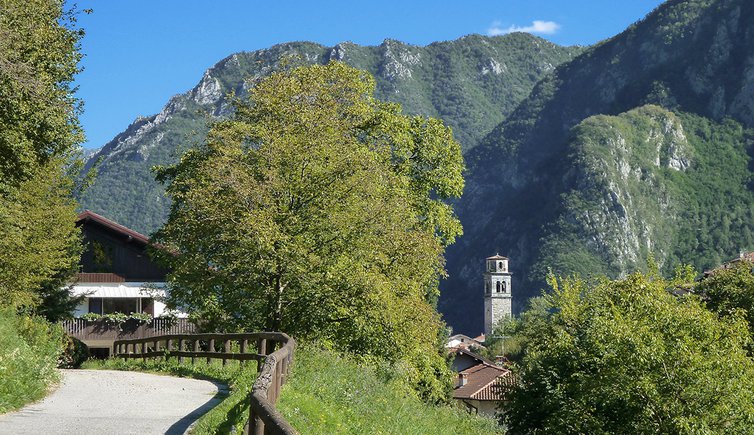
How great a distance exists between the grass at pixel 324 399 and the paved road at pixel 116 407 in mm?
600

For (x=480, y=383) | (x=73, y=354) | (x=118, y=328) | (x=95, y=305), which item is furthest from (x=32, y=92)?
(x=480, y=383)

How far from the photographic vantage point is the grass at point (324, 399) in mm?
13695

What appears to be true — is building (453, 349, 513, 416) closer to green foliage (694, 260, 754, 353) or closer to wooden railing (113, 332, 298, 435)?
green foliage (694, 260, 754, 353)

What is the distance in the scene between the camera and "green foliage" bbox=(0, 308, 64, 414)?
15.7 metres

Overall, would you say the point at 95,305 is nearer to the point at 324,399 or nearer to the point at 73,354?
the point at 73,354

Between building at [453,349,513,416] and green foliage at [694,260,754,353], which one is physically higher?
green foliage at [694,260,754,353]

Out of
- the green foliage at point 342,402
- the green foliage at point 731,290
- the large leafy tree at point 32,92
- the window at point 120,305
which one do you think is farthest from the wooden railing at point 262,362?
the green foliage at point 731,290

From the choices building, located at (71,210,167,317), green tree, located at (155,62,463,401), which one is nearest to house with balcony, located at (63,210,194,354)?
building, located at (71,210,167,317)

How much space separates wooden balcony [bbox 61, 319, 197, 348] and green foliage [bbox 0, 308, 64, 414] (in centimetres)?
2233

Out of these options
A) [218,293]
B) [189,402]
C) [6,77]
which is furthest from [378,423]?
[218,293]

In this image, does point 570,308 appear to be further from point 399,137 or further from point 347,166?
point 347,166

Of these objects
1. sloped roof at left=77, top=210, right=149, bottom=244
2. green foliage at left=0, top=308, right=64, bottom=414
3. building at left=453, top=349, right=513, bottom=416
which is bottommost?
building at left=453, top=349, right=513, bottom=416

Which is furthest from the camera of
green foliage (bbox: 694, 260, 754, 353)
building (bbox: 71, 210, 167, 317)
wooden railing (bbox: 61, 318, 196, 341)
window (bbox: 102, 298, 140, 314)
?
window (bbox: 102, 298, 140, 314)

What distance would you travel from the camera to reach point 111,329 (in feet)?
163
